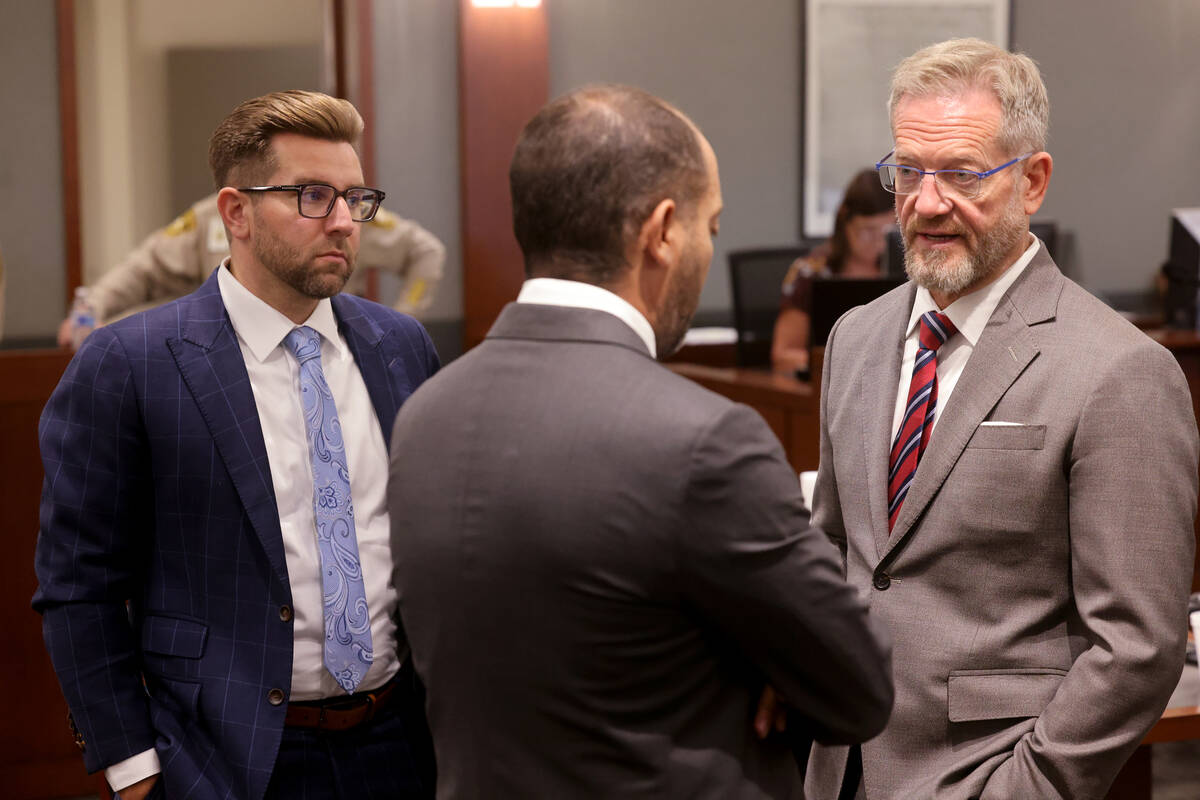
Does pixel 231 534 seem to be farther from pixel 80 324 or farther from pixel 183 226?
pixel 183 226

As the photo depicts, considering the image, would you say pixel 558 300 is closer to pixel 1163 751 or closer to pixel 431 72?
A: pixel 1163 751

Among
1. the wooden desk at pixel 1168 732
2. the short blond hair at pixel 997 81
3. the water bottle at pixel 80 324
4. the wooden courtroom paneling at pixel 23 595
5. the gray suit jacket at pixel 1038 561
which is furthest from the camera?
the water bottle at pixel 80 324

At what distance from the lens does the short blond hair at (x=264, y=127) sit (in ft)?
5.67

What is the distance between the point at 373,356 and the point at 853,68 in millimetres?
5805

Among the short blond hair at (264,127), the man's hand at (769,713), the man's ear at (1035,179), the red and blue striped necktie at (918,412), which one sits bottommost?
the man's hand at (769,713)

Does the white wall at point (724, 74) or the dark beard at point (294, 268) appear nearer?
the dark beard at point (294, 268)

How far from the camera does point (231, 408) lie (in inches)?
65.5

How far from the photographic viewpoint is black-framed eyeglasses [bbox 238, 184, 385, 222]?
173 cm

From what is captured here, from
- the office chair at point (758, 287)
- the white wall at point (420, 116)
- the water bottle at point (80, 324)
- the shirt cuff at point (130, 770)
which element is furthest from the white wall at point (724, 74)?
the shirt cuff at point (130, 770)

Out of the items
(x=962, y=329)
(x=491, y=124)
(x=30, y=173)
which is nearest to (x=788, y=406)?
(x=962, y=329)

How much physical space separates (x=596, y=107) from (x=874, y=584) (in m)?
→ 0.75

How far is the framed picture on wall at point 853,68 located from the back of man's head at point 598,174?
6.07 m

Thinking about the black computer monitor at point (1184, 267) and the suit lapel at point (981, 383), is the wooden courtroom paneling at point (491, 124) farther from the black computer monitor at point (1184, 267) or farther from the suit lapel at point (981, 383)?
the suit lapel at point (981, 383)

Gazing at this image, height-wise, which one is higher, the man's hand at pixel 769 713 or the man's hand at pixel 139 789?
the man's hand at pixel 769 713
